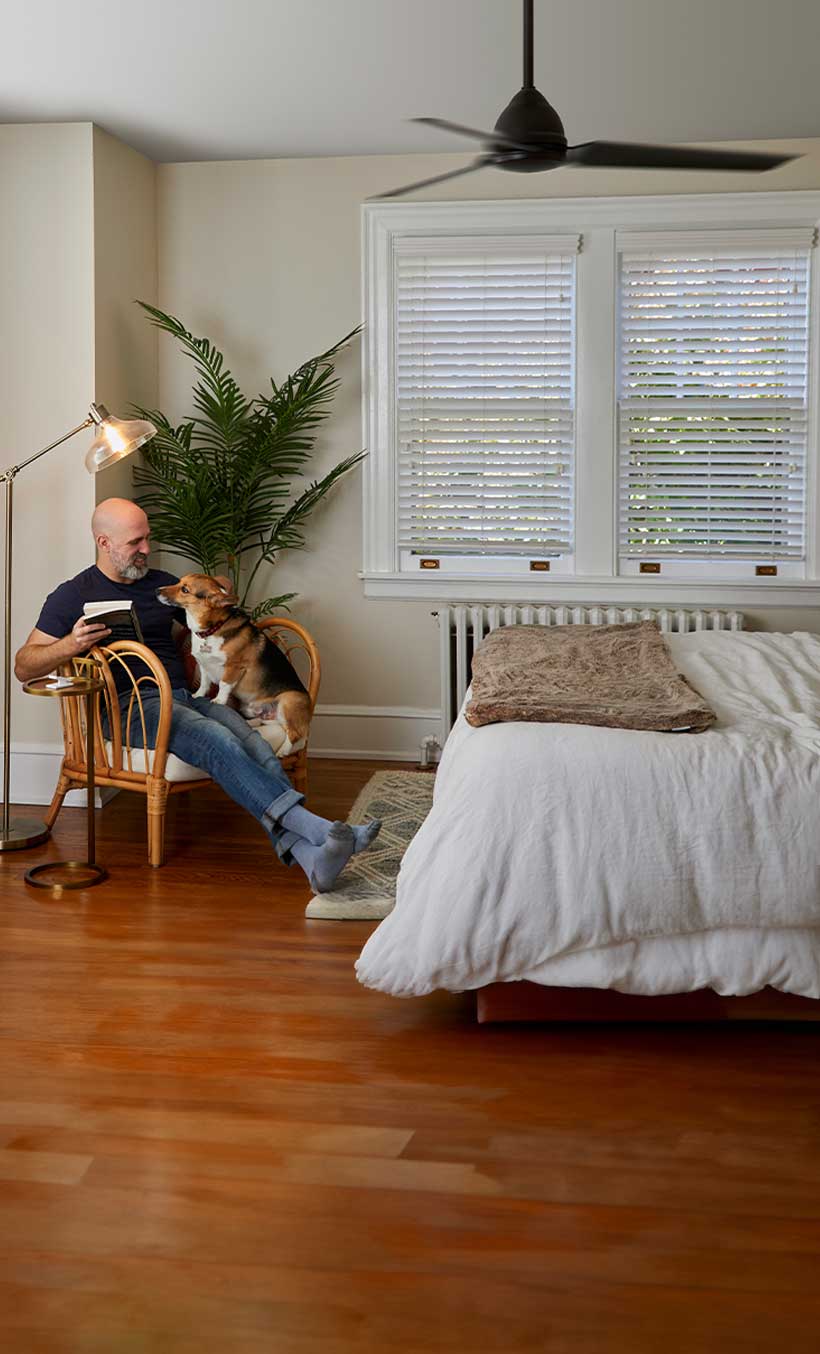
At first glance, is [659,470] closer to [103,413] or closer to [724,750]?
[103,413]

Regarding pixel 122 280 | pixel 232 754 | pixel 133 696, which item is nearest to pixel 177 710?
pixel 133 696

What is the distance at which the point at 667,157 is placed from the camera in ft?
9.59

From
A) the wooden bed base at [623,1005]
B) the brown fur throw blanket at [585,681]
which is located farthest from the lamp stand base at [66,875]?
the wooden bed base at [623,1005]

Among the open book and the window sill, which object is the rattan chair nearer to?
the open book

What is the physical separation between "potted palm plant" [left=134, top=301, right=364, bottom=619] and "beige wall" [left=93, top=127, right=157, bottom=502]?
0.35 ft

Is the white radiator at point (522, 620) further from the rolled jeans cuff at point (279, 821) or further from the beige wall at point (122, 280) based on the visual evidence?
the rolled jeans cuff at point (279, 821)

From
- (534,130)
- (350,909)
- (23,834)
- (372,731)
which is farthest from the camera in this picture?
(372,731)

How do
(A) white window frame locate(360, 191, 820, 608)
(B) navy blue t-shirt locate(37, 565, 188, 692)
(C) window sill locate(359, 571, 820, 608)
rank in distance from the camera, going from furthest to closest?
(C) window sill locate(359, 571, 820, 608)
(A) white window frame locate(360, 191, 820, 608)
(B) navy blue t-shirt locate(37, 565, 188, 692)

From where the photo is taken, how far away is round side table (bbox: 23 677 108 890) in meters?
4.05

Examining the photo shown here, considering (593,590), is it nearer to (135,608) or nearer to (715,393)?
(715,393)

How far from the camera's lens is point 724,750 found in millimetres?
2879

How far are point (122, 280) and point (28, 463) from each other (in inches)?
46.7

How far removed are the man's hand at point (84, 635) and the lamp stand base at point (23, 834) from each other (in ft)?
2.51

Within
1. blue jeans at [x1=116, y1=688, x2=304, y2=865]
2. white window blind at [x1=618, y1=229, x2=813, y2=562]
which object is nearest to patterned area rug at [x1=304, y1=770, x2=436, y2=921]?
blue jeans at [x1=116, y1=688, x2=304, y2=865]
